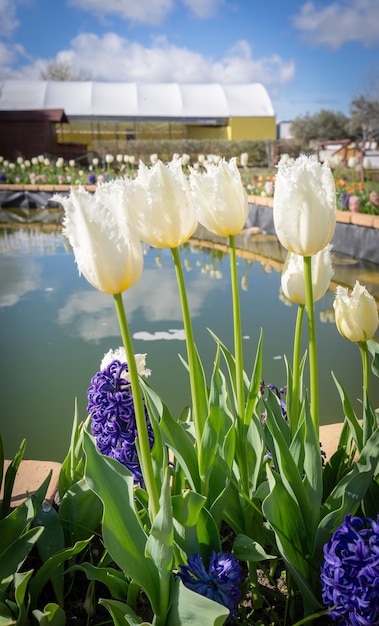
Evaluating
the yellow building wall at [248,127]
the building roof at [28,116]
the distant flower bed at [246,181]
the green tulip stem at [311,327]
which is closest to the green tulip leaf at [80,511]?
the green tulip stem at [311,327]

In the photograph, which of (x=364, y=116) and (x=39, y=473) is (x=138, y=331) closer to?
(x=39, y=473)

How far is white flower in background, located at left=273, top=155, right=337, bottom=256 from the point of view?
87cm

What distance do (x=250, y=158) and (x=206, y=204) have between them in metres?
19.6

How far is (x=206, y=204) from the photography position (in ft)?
3.15

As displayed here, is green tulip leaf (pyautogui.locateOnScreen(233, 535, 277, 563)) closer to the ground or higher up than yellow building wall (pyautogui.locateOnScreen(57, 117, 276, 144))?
closer to the ground

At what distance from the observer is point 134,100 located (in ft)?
90.4

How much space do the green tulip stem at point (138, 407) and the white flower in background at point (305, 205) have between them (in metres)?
0.28

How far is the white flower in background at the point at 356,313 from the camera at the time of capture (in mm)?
1094

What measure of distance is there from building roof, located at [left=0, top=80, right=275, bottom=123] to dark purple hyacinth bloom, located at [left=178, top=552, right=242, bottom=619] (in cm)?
2686

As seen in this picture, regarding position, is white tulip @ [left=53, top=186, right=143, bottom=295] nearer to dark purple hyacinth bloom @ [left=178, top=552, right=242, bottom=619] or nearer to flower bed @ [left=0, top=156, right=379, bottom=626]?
flower bed @ [left=0, top=156, right=379, bottom=626]

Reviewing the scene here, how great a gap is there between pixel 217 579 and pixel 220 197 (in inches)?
23.1

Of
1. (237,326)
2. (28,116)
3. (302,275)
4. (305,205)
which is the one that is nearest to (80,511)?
(237,326)

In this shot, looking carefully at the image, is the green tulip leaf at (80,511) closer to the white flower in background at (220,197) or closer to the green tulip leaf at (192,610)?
the green tulip leaf at (192,610)

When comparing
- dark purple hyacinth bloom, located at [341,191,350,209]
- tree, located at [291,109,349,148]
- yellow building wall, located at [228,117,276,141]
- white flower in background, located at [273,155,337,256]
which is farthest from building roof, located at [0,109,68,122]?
white flower in background, located at [273,155,337,256]
